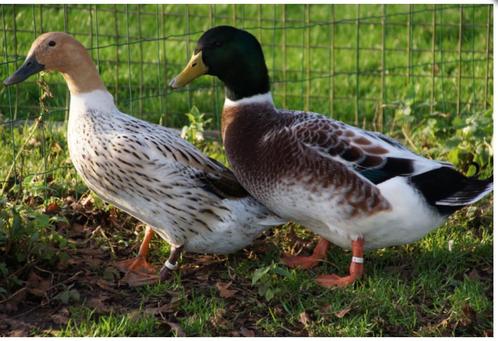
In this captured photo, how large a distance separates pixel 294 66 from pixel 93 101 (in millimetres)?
3161

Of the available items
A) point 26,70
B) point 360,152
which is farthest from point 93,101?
point 360,152

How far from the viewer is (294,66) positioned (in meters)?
7.82

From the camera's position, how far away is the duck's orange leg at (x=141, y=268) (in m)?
4.81

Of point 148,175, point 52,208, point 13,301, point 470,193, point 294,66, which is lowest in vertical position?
point 13,301

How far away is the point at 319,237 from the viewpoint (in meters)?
5.38

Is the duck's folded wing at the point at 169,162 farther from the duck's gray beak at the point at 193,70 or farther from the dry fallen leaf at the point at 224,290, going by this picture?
the dry fallen leaf at the point at 224,290

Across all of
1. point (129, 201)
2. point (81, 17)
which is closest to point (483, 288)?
point (129, 201)

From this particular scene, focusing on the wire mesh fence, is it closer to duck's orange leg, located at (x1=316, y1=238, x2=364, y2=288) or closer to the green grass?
the green grass

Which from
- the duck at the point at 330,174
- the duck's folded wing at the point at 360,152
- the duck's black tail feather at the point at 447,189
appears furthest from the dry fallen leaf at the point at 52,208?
the duck's black tail feather at the point at 447,189

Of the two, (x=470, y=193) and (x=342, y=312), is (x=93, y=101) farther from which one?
(x=470, y=193)

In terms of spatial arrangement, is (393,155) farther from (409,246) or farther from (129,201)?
(129,201)

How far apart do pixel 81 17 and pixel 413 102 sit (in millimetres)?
3091

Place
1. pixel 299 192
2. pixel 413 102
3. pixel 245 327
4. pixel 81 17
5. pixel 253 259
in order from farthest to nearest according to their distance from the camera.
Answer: pixel 81 17, pixel 413 102, pixel 253 259, pixel 299 192, pixel 245 327

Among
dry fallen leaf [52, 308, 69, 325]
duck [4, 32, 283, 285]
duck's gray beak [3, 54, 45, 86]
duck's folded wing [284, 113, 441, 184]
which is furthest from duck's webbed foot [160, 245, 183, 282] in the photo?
duck's gray beak [3, 54, 45, 86]
